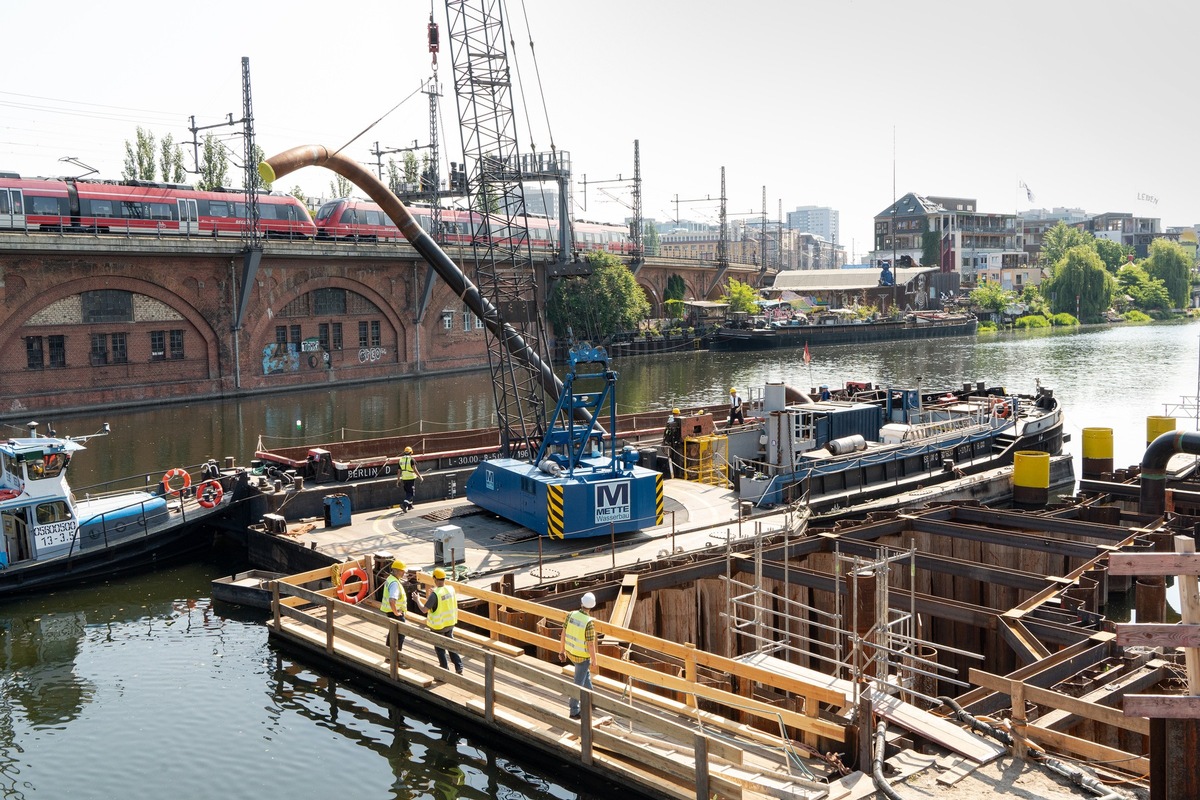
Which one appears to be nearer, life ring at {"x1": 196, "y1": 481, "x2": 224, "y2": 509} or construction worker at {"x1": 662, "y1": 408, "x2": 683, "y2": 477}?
life ring at {"x1": 196, "y1": 481, "x2": 224, "y2": 509}

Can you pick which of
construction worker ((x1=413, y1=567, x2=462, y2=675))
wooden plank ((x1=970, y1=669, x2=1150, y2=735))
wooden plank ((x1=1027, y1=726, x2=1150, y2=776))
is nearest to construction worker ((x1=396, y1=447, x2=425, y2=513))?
construction worker ((x1=413, y1=567, x2=462, y2=675))

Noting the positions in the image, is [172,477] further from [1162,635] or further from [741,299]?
[741,299]

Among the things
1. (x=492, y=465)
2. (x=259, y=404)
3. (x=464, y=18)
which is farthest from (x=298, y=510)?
(x=259, y=404)

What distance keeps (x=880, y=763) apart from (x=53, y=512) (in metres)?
20.5

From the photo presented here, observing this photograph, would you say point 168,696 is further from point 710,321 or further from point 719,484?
point 710,321

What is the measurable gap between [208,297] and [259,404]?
6.89 m

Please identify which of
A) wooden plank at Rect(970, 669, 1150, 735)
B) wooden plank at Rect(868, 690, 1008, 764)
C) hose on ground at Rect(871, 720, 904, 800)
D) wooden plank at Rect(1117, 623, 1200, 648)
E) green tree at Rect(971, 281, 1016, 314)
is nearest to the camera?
wooden plank at Rect(1117, 623, 1200, 648)

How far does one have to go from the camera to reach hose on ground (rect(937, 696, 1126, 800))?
447 inches

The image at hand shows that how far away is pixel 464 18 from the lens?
1222 inches

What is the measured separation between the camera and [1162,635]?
9578mm

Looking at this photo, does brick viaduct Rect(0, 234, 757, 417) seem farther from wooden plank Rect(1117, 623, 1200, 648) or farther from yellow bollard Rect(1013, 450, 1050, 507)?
wooden plank Rect(1117, 623, 1200, 648)

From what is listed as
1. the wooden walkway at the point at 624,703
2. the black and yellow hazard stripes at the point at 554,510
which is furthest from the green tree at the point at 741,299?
the wooden walkway at the point at 624,703

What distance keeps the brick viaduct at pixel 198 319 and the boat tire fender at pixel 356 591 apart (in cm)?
3132

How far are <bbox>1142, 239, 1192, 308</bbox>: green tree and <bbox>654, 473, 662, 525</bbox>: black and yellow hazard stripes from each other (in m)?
145
